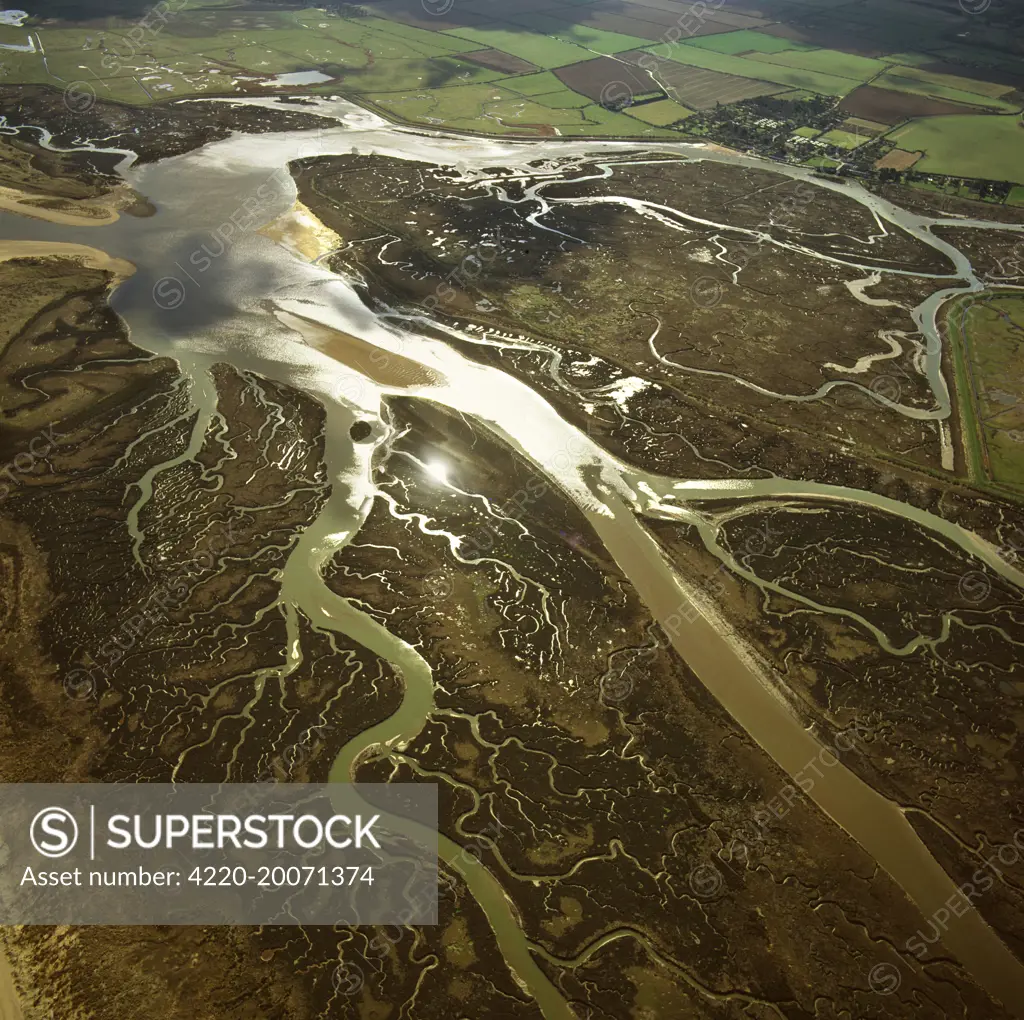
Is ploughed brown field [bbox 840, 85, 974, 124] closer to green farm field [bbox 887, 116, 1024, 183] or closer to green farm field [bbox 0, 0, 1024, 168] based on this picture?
green farm field [bbox 0, 0, 1024, 168]

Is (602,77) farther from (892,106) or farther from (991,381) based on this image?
(991,381)

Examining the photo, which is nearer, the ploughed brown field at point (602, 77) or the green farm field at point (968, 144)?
the green farm field at point (968, 144)

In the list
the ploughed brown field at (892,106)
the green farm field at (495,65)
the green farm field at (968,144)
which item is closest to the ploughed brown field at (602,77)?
the green farm field at (495,65)

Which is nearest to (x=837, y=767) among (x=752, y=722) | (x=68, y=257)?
(x=752, y=722)

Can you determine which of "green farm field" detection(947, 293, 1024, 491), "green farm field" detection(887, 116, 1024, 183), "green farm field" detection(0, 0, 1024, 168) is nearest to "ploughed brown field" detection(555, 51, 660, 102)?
"green farm field" detection(0, 0, 1024, 168)

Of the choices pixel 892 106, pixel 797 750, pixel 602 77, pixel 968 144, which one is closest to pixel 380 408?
pixel 797 750

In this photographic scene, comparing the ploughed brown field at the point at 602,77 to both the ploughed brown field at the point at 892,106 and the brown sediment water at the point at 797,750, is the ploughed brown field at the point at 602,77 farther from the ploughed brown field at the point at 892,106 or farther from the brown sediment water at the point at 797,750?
the brown sediment water at the point at 797,750
